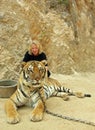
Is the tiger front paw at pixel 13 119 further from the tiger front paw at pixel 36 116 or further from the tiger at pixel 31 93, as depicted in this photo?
the tiger front paw at pixel 36 116

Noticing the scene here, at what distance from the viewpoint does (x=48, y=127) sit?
4.83m

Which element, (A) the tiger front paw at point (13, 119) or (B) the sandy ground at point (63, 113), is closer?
(B) the sandy ground at point (63, 113)

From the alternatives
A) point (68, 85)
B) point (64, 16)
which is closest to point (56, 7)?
point (64, 16)

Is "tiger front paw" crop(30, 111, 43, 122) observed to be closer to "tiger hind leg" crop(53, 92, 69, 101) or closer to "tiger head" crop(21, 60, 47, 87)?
"tiger head" crop(21, 60, 47, 87)

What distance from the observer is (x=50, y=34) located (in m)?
8.75

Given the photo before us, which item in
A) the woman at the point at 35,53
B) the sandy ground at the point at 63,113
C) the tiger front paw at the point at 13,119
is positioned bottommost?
the sandy ground at the point at 63,113

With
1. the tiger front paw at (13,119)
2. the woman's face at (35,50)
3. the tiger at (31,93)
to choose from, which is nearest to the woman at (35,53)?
the woman's face at (35,50)

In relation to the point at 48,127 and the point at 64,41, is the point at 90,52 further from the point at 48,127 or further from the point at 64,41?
the point at 48,127

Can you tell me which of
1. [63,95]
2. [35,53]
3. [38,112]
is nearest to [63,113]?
[38,112]

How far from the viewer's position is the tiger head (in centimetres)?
525

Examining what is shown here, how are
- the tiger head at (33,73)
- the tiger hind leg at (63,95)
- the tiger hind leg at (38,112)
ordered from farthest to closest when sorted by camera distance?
the tiger hind leg at (63,95) < the tiger head at (33,73) < the tiger hind leg at (38,112)

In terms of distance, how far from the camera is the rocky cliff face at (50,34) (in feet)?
26.4

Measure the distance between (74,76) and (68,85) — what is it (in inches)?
39.1

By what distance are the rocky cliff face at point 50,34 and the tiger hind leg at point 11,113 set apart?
83.5 inches
